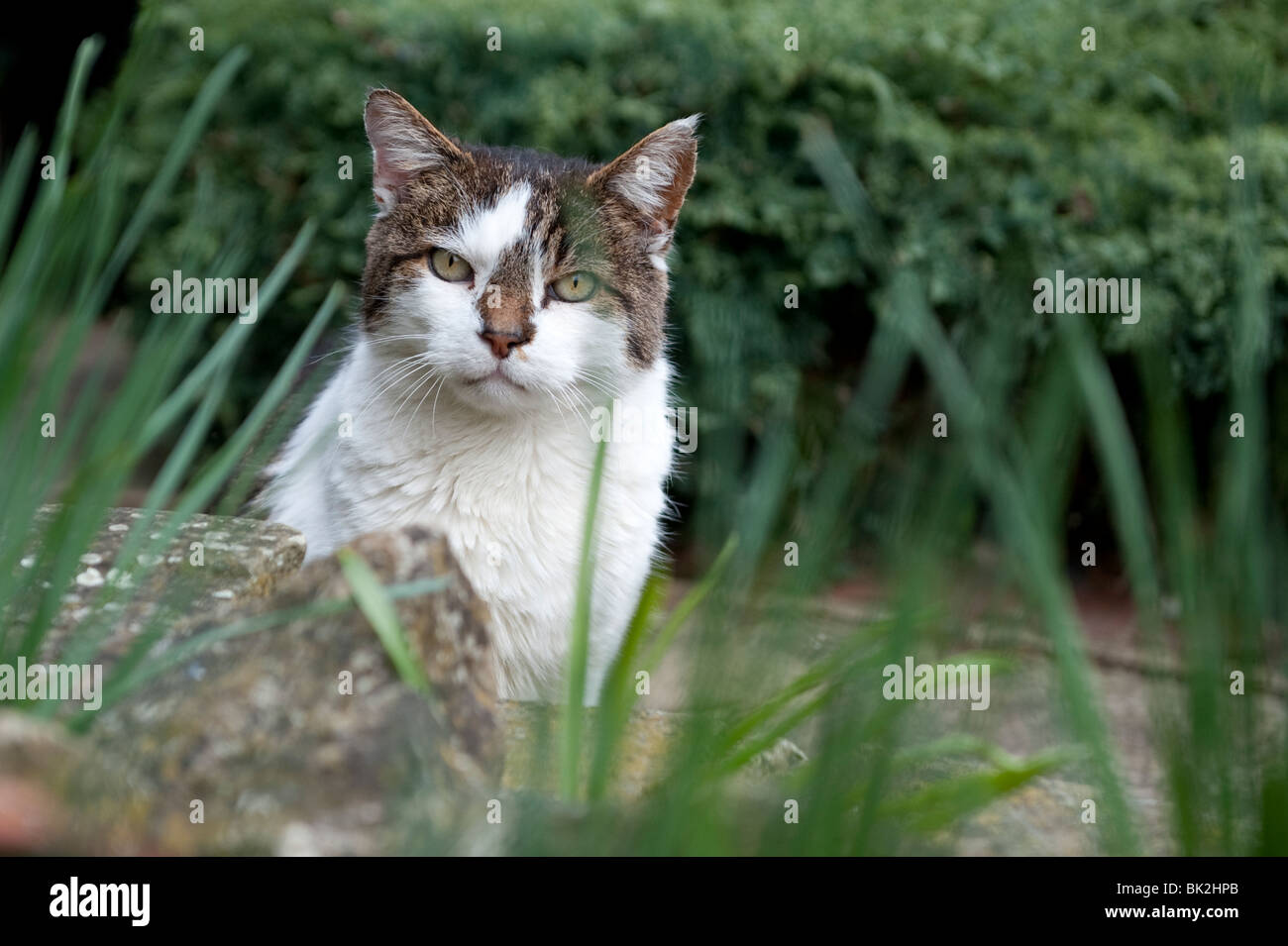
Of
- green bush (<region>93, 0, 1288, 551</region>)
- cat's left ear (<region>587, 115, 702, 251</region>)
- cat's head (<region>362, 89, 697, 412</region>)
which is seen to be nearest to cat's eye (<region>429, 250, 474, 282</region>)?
cat's head (<region>362, 89, 697, 412</region>)

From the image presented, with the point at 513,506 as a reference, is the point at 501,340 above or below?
above

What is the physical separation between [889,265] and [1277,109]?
4.78 meters

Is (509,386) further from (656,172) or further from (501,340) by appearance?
(656,172)

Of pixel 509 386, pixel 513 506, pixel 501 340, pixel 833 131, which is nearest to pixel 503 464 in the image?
Answer: pixel 513 506

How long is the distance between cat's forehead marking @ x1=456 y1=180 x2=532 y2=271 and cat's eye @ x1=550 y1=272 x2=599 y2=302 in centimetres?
13

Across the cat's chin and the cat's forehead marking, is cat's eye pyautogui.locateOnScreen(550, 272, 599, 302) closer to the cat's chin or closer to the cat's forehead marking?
the cat's forehead marking

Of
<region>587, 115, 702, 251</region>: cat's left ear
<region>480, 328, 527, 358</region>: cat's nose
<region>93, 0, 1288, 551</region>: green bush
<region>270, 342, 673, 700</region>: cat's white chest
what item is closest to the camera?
<region>480, 328, 527, 358</region>: cat's nose

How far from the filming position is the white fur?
2607 millimetres

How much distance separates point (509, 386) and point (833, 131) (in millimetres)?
2734

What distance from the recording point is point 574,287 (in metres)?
2.71

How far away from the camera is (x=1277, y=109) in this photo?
16.4 ft

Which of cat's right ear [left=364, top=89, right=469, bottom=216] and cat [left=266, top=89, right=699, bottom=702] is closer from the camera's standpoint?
cat [left=266, top=89, right=699, bottom=702]

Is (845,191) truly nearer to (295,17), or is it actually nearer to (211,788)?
(211,788)

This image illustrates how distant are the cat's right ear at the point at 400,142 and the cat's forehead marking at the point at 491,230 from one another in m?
0.21
